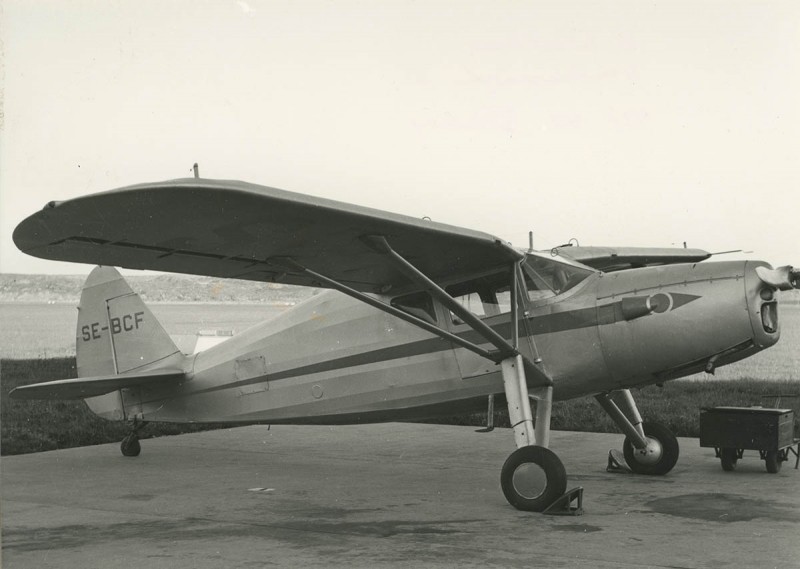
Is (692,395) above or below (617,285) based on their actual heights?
below

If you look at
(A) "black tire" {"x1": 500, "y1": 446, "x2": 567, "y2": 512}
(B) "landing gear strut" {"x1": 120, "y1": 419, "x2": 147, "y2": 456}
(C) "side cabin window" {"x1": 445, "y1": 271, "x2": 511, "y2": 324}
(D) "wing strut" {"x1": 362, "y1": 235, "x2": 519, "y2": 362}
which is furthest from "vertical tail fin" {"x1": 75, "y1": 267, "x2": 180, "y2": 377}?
(A) "black tire" {"x1": 500, "y1": 446, "x2": 567, "y2": 512}

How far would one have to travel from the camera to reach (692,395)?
1580cm

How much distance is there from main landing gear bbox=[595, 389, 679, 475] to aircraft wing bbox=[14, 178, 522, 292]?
219cm

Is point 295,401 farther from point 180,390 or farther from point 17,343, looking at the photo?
point 17,343

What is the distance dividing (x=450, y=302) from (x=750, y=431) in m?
3.60

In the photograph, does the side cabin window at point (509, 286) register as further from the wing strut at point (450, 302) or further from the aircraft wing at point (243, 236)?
the wing strut at point (450, 302)

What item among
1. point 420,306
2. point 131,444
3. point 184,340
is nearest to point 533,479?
point 420,306

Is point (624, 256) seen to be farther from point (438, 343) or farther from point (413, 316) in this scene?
point (413, 316)

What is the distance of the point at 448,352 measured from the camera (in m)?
8.01

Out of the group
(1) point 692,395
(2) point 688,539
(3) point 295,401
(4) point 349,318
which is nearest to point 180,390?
(3) point 295,401

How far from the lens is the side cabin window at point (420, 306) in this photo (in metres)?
8.01

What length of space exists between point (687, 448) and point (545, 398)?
397 cm

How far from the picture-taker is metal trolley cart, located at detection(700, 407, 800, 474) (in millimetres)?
8398

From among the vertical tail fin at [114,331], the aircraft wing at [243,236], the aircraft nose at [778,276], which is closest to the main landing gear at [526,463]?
the aircraft wing at [243,236]
